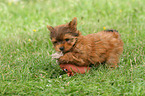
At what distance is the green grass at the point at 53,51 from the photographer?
158 inches

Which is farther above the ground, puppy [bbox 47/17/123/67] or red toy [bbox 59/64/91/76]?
puppy [bbox 47/17/123/67]

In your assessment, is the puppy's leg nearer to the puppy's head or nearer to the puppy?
the puppy

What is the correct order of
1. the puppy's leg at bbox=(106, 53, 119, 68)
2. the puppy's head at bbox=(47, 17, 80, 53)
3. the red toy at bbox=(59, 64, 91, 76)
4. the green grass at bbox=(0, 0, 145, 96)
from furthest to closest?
the puppy's leg at bbox=(106, 53, 119, 68) → the red toy at bbox=(59, 64, 91, 76) → the puppy's head at bbox=(47, 17, 80, 53) → the green grass at bbox=(0, 0, 145, 96)

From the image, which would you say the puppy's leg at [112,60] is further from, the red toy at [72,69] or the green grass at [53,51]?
the red toy at [72,69]

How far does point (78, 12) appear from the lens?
8977mm

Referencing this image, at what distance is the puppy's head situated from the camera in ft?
14.3

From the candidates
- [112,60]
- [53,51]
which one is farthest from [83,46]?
[53,51]

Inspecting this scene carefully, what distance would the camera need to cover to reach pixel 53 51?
5.92 m

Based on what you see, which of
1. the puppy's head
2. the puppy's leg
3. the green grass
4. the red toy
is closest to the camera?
the green grass

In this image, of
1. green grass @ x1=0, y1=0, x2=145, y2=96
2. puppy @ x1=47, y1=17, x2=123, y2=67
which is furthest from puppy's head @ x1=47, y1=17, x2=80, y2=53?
green grass @ x1=0, y1=0, x2=145, y2=96

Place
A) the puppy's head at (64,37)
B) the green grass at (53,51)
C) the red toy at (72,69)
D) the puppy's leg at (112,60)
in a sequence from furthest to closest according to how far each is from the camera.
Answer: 1. the puppy's leg at (112,60)
2. the red toy at (72,69)
3. the puppy's head at (64,37)
4. the green grass at (53,51)

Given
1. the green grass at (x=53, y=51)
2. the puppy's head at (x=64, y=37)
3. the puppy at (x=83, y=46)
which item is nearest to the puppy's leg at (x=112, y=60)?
the puppy at (x=83, y=46)

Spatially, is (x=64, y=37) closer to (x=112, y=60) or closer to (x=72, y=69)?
(x=72, y=69)

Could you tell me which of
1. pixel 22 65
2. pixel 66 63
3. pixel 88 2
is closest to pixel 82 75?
pixel 66 63
